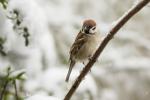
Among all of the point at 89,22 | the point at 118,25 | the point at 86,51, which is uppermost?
A: the point at 118,25

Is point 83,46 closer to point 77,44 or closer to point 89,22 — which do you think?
point 77,44

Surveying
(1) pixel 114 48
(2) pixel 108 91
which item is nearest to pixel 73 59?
(2) pixel 108 91

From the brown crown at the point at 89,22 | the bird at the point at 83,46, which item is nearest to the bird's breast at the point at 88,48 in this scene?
the bird at the point at 83,46

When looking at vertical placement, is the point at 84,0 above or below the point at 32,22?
below

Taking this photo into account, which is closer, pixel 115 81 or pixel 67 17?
pixel 67 17

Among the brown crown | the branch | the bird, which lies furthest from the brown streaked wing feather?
the branch

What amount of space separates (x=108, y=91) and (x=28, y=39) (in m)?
3.57

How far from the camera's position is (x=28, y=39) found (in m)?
2.13

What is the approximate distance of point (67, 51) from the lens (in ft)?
14.6

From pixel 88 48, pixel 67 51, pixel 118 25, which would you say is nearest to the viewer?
pixel 118 25

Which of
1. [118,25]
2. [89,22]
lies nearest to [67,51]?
[89,22]

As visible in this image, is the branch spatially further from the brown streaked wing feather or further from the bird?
the brown streaked wing feather

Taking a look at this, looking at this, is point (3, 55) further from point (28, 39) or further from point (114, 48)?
point (114, 48)

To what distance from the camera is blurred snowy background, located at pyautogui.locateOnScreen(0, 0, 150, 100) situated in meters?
2.12
